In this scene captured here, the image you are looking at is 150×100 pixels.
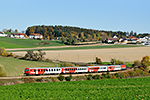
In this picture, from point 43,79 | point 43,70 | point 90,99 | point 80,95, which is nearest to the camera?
point 90,99

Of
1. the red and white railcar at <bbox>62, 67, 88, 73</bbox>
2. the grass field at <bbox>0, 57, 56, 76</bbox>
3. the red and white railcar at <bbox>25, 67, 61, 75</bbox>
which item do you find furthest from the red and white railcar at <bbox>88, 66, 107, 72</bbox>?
the grass field at <bbox>0, 57, 56, 76</bbox>

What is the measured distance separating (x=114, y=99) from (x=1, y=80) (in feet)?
81.8

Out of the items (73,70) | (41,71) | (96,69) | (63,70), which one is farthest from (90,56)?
(41,71)

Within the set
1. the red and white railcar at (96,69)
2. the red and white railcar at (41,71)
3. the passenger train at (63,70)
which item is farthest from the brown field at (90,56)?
the red and white railcar at (41,71)

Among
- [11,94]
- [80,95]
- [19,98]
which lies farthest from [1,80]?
[80,95]

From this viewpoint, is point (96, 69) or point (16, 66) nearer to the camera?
point (96, 69)

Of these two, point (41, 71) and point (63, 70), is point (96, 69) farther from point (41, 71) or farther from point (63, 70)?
point (41, 71)

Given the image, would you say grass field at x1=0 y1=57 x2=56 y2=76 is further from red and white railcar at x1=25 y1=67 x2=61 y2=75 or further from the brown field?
the brown field

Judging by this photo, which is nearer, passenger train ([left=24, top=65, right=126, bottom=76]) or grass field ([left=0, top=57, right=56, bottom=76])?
passenger train ([left=24, top=65, right=126, bottom=76])

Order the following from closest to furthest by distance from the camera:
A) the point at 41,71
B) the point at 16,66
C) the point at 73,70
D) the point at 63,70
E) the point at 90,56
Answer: the point at 41,71
the point at 63,70
the point at 73,70
the point at 16,66
the point at 90,56

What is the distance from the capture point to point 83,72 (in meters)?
57.4

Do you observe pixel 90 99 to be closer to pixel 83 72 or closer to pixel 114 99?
pixel 114 99

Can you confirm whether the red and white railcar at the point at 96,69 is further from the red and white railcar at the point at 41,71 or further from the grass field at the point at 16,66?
the grass field at the point at 16,66

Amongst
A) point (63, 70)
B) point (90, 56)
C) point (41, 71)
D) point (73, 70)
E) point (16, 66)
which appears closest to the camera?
point (41, 71)
